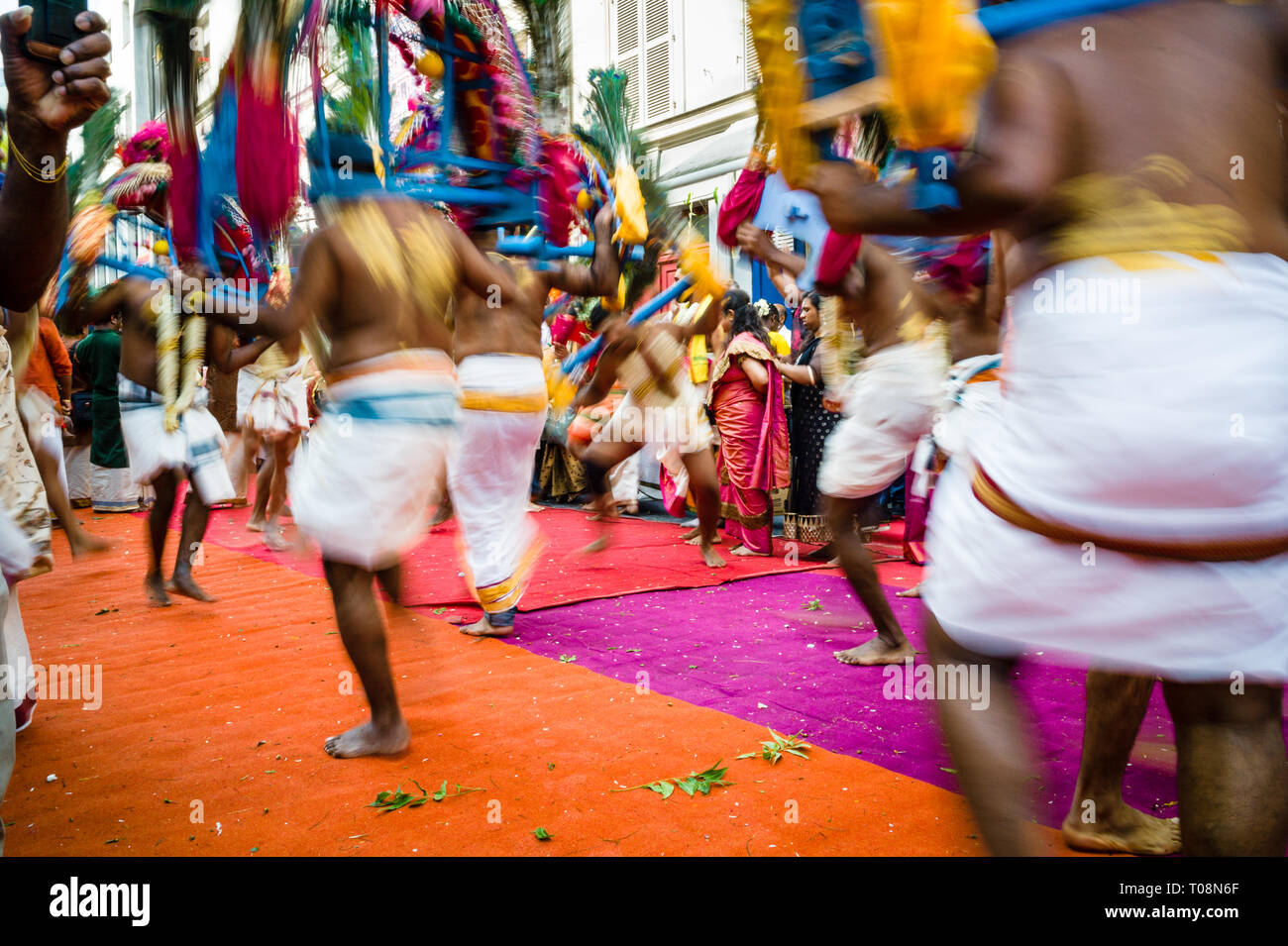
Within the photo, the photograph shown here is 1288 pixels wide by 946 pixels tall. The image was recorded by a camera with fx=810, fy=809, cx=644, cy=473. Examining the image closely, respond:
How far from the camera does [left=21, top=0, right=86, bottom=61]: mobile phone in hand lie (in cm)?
131

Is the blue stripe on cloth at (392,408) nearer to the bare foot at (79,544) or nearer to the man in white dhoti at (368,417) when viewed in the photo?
the man in white dhoti at (368,417)

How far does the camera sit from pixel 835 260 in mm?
2951

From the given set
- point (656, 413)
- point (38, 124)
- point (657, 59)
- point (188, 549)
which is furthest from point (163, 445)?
point (657, 59)

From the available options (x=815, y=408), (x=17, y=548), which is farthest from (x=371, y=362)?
(x=815, y=408)

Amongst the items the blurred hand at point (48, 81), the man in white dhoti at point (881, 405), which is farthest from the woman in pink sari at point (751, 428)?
the blurred hand at point (48, 81)

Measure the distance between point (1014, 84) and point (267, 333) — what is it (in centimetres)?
196

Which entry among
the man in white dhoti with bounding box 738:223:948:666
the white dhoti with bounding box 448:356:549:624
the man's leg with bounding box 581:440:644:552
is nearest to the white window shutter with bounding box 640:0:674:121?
the man's leg with bounding box 581:440:644:552

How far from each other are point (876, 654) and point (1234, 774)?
7.20 ft

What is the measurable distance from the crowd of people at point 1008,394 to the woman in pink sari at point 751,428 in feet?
7.00

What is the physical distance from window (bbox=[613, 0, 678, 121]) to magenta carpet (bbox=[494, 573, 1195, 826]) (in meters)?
9.05

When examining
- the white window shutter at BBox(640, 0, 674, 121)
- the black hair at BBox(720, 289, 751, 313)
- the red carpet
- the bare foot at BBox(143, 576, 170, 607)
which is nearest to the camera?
the bare foot at BBox(143, 576, 170, 607)

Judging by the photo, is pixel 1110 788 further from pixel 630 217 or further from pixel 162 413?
pixel 162 413

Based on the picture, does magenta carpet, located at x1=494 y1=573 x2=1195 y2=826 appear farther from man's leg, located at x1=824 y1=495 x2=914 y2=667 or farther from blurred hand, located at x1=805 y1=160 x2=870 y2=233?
blurred hand, located at x1=805 y1=160 x2=870 y2=233

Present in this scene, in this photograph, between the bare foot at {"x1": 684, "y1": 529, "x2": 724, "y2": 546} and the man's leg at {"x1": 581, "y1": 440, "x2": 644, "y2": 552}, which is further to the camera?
the bare foot at {"x1": 684, "y1": 529, "x2": 724, "y2": 546}
